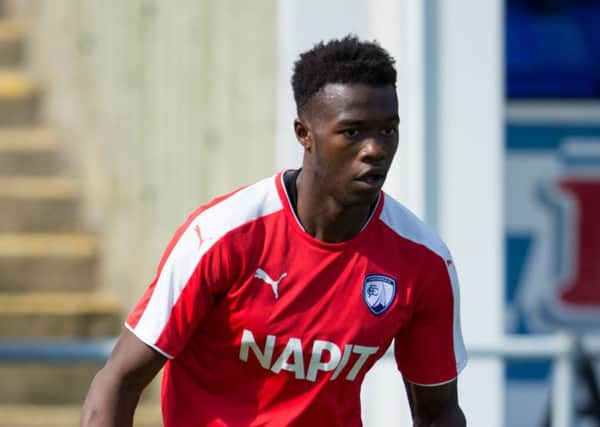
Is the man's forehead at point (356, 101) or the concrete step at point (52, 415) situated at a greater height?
the man's forehead at point (356, 101)

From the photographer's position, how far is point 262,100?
6.36 meters

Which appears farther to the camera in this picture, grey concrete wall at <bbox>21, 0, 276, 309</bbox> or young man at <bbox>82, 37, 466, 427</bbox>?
grey concrete wall at <bbox>21, 0, 276, 309</bbox>

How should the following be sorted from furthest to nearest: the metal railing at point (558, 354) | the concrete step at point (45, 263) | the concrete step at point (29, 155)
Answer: the concrete step at point (29, 155) → the concrete step at point (45, 263) → the metal railing at point (558, 354)

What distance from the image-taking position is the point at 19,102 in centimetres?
866

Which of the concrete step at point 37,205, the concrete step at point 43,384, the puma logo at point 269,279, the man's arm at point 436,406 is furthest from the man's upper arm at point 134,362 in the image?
the concrete step at point 37,205

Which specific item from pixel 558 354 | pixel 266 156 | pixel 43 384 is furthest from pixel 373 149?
pixel 43 384

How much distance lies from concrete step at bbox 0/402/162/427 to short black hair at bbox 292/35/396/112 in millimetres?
3562

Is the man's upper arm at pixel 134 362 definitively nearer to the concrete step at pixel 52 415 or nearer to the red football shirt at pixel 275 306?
the red football shirt at pixel 275 306

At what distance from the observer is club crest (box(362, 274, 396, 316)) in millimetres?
3758

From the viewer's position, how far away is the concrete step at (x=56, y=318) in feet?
24.0

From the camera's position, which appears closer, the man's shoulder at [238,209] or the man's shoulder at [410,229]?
the man's shoulder at [238,209]

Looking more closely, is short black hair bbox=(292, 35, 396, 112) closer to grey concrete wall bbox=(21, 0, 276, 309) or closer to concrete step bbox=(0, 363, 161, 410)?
grey concrete wall bbox=(21, 0, 276, 309)

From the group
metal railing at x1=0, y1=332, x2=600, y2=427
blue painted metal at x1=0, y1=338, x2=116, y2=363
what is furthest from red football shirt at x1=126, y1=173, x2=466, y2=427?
metal railing at x1=0, y1=332, x2=600, y2=427

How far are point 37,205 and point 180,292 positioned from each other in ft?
15.1
